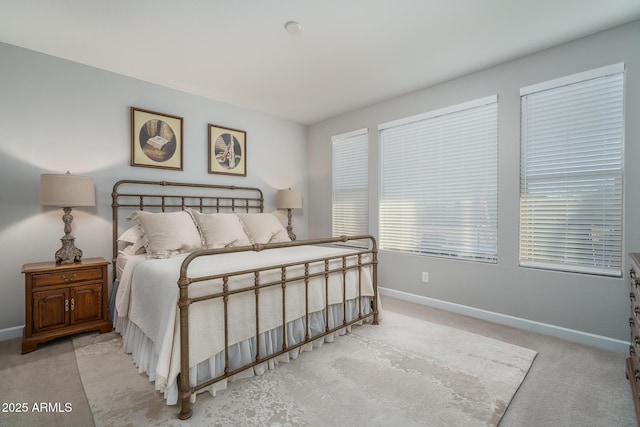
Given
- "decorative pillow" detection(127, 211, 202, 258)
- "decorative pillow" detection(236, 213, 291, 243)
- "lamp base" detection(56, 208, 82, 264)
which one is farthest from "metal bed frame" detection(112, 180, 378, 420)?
"decorative pillow" detection(236, 213, 291, 243)

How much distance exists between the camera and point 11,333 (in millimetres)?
2658

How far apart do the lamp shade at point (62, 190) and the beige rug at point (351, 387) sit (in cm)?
122

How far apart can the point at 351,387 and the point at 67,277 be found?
8.22 ft

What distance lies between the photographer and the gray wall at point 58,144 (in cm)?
266

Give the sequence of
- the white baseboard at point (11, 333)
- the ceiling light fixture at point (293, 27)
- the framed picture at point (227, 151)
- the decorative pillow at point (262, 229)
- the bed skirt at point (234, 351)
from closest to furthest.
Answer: the bed skirt at point (234, 351) < the ceiling light fixture at point (293, 27) < the white baseboard at point (11, 333) < the decorative pillow at point (262, 229) < the framed picture at point (227, 151)

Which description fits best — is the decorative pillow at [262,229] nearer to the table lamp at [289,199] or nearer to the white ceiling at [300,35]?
the table lamp at [289,199]

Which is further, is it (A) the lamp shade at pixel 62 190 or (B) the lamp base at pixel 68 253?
(B) the lamp base at pixel 68 253

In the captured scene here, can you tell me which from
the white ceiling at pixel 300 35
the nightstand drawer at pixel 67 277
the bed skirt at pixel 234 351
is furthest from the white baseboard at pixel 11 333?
the white ceiling at pixel 300 35

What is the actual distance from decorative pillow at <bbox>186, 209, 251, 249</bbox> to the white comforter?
0.43m

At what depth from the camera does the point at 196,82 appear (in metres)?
3.44

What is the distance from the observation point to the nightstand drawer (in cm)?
242

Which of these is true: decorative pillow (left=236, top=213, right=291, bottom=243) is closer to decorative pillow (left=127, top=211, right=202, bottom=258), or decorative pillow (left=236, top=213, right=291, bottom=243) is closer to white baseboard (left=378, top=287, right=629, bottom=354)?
decorative pillow (left=127, top=211, right=202, bottom=258)

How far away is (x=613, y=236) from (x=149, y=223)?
4.03 m

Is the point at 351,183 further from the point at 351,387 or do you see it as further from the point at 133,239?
the point at 351,387
